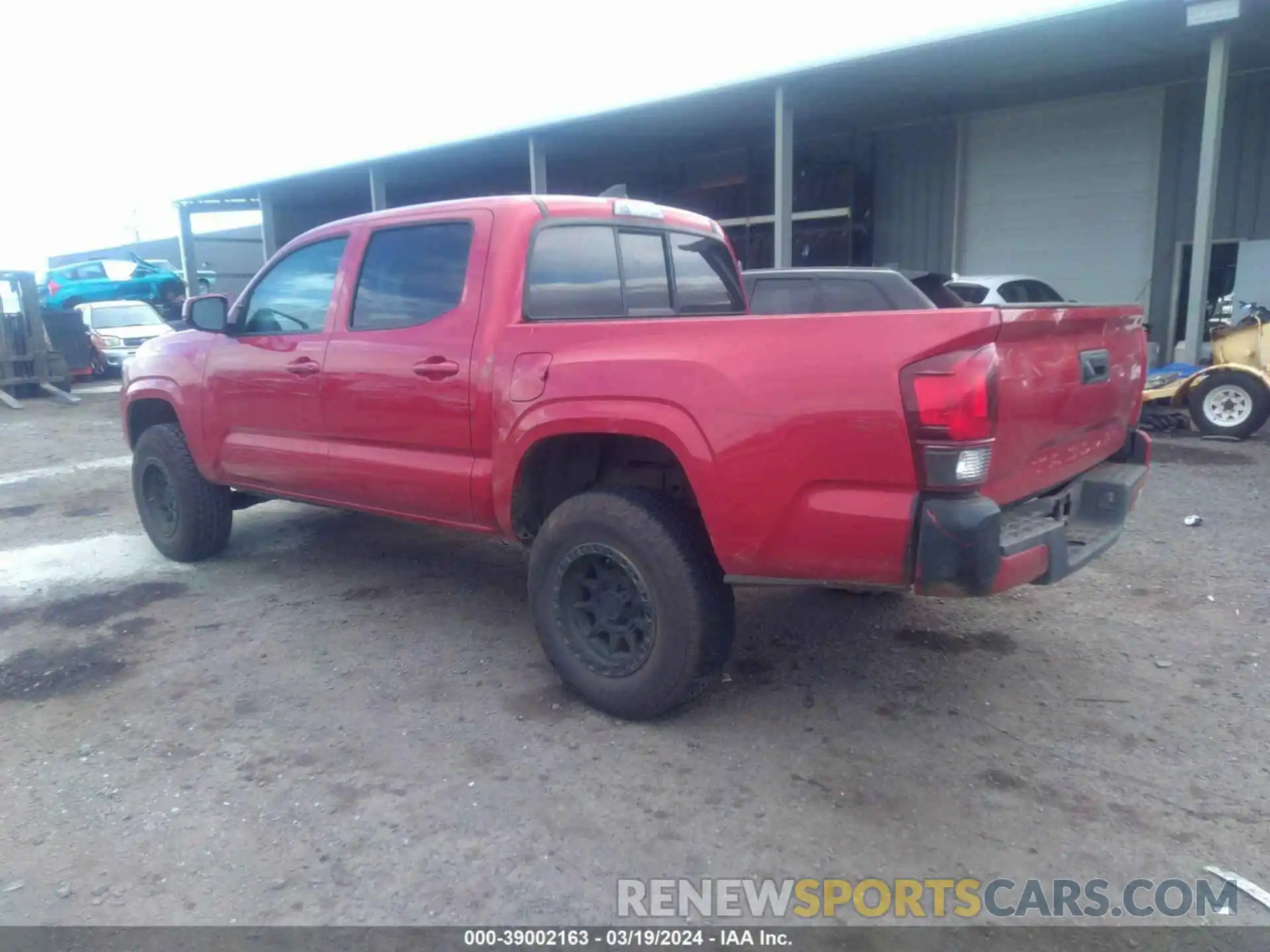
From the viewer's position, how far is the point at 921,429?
9.01 ft

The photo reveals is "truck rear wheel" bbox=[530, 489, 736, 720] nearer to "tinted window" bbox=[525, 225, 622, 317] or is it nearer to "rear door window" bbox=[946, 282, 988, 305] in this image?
"tinted window" bbox=[525, 225, 622, 317]

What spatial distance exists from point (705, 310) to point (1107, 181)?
12.1m

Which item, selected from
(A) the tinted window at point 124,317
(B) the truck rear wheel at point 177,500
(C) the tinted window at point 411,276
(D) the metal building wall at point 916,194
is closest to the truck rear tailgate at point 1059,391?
(C) the tinted window at point 411,276

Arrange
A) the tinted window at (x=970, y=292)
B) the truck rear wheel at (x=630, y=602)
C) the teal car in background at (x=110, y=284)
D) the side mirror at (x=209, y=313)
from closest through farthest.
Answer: the truck rear wheel at (x=630, y=602), the side mirror at (x=209, y=313), the tinted window at (x=970, y=292), the teal car in background at (x=110, y=284)

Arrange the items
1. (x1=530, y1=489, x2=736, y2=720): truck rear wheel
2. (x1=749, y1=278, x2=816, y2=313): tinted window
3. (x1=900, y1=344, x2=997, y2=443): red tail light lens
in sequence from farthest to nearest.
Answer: (x1=749, y1=278, x2=816, y2=313): tinted window, (x1=530, y1=489, x2=736, y2=720): truck rear wheel, (x1=900, y1=344, x2=997, y2=443): red tail light lens

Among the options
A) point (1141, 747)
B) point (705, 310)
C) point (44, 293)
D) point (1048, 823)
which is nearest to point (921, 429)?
point (1048, 823)

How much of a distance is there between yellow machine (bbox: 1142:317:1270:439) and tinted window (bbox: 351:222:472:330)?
335 inches

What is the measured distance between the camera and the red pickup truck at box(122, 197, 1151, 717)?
2820 mm

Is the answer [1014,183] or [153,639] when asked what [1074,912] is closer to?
[153,639]

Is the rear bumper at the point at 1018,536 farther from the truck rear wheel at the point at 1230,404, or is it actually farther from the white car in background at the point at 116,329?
the white car in background at the point at 116,329

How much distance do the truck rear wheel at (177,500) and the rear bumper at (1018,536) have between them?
4.41 metres

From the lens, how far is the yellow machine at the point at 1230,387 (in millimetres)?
9461

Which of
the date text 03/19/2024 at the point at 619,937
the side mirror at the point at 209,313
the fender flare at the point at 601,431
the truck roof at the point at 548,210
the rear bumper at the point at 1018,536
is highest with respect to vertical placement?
the truck roof at the point at 548,210

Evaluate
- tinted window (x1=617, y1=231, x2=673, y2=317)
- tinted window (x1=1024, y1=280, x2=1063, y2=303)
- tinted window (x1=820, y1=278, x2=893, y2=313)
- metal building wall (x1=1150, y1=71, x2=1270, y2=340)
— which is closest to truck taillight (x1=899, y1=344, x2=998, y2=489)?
tinted window (x1=617, y1=231, x2=673, y2=317)
